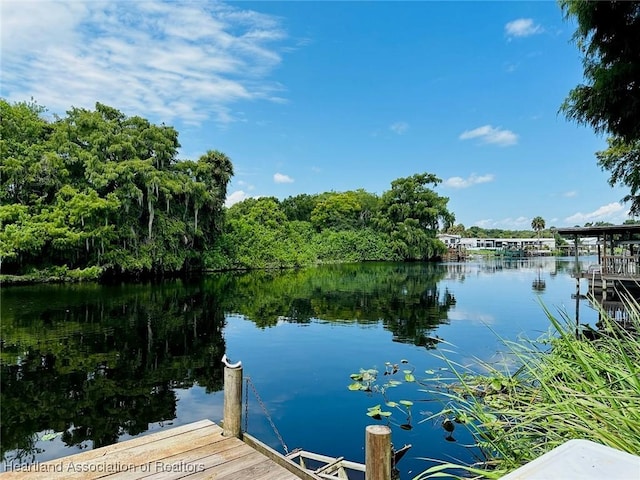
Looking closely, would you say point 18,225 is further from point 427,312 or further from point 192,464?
point 192,464

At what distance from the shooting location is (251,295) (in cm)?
2006

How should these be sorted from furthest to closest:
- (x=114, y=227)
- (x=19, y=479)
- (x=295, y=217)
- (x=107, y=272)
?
(x=295, y=217) → (x=107, y=272) → (x=114, y=227) → (x=19, y=479)

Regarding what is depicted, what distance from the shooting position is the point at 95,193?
74.1 feet

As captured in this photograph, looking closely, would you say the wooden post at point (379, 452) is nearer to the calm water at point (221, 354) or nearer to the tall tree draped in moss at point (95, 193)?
the calm water at point (221, 354)

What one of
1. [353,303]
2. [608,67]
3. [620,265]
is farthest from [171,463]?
[620,265]

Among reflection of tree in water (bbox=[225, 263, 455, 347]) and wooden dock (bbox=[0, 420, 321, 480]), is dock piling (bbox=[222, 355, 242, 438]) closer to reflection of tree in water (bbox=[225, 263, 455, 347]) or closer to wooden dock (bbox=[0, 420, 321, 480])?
wooden dock (bbox=[0, 420, 321, 480])

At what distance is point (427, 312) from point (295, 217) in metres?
46.5

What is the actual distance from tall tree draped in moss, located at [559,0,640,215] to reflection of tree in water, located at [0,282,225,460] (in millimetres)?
8949

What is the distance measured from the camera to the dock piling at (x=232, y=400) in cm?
380

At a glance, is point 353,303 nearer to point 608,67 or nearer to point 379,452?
point 608,67

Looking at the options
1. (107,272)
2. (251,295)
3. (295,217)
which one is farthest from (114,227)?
(295,217)

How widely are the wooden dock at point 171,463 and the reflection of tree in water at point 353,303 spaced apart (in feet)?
25.9

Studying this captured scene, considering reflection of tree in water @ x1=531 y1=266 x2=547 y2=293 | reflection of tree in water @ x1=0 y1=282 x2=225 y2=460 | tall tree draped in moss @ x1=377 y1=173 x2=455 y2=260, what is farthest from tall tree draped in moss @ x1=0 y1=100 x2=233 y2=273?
tall tree draped in moss @ x1=377 y1=173 x2=455 y2=260

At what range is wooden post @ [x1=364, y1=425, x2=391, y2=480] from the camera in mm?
2414
